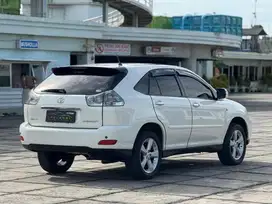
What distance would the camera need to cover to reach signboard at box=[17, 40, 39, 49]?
29.2m

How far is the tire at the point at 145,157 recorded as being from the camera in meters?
10.5

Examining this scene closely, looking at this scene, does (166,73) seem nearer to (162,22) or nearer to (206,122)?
(206,122)

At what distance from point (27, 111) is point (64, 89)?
2.33ft

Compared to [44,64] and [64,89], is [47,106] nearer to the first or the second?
[64,89]

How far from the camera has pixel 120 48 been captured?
3778cm

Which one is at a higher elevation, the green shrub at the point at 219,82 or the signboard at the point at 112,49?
the signboard at the point at 112,49

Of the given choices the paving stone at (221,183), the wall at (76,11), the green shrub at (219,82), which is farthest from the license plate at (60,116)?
the wall at (76,11)

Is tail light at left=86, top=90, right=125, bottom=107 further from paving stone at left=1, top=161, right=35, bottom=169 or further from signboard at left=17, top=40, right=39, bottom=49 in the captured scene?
signboard at left=17, top=40, right=39, bottom=49

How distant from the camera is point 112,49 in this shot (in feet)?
121

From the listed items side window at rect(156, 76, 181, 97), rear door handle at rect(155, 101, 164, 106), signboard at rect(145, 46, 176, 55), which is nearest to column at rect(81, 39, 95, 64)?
signboard at rect(145, 46, 176, 55)

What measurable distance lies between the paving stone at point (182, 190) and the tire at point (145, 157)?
0.53 meters

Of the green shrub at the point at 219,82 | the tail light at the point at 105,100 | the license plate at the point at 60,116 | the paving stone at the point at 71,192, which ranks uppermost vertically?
the tail light at the point at 105,100

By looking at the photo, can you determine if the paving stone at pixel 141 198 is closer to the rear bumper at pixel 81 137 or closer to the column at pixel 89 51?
the rear bumper at pixel 81 137

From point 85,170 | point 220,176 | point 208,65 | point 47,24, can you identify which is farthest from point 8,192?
point 208,65
